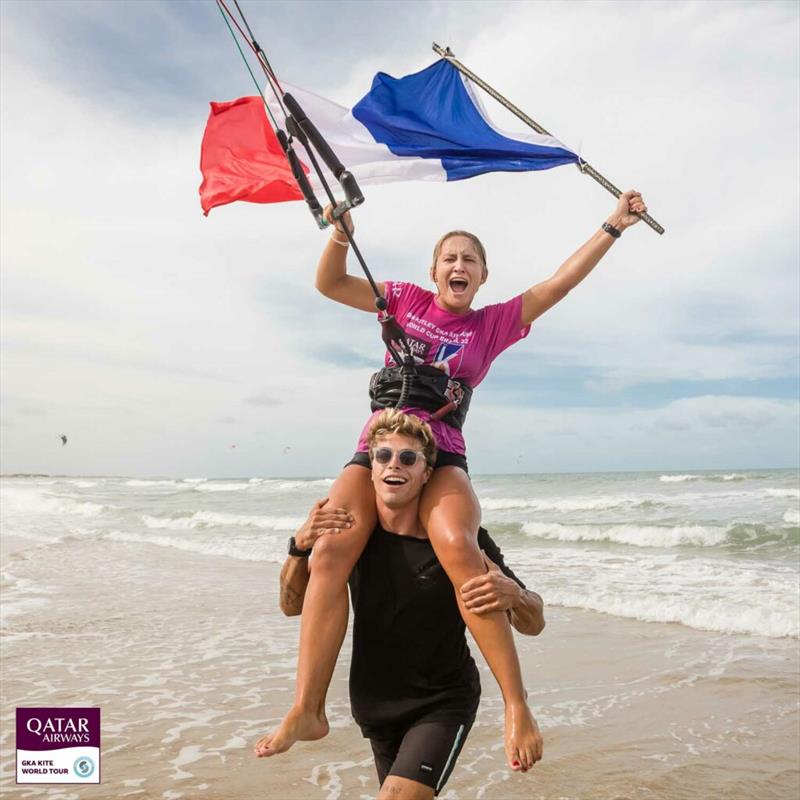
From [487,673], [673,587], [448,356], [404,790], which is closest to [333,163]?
[448,356]

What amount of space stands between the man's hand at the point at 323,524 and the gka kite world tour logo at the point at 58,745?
362 cm

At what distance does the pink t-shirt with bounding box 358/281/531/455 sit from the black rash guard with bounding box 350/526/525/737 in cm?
58

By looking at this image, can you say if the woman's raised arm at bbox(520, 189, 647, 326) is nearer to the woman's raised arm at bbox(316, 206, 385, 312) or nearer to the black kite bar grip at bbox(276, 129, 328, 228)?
the woman's raised arm at bbox(316, 206, 385, 312)

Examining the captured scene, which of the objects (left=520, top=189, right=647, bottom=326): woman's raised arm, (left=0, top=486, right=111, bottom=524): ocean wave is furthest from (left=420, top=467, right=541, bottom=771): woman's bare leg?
(left=0, top=486, right=111, bottom=524): ocean wave

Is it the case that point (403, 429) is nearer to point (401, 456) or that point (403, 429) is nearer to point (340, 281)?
point (401, 456)

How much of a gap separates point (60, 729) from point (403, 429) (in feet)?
16.5

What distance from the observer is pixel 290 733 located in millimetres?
3160

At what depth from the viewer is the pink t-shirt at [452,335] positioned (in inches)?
149

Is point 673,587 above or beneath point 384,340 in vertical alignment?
beneath

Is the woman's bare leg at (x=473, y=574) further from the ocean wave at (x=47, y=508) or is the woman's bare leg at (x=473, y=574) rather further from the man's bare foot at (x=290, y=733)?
the ocean wave at (x=47, y=508)

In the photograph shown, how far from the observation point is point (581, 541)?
66.2ft

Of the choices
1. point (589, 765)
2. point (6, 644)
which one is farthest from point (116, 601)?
point (589, 765)

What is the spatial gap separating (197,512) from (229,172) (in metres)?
28.2

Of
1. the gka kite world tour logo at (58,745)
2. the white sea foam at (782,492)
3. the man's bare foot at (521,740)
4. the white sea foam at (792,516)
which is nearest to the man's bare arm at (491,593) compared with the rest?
the man's bare foot at (521,740)
